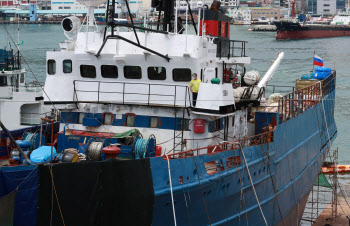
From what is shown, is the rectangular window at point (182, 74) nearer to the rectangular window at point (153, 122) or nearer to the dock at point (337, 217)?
the rectangular window at point (153, 122)

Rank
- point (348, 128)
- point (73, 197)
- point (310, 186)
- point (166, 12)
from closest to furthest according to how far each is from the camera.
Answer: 1. point (73, 197)
2. point (166, 12)
3. point (310, 186)
4. point (348, 128)

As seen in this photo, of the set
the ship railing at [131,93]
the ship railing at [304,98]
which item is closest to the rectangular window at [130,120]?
the ship railing at [131,93]

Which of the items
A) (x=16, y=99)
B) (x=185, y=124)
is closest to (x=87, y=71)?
(x=185, y=124)

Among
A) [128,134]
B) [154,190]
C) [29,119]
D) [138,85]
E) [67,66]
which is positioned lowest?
[29,119]

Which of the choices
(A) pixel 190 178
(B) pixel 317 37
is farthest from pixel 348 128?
(B) pixel 317 37

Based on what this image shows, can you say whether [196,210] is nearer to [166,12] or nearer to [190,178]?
[190,178]

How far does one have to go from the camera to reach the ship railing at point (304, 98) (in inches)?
827

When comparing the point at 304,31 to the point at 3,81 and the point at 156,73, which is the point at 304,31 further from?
the point at 156,73

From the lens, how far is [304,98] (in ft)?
81.3

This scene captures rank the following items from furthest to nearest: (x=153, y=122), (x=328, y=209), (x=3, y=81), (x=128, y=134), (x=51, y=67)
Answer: (x=3, y=81), (x=328, y=209), (x=51, y=67), (x=153, y=122), (x=128, y=134)

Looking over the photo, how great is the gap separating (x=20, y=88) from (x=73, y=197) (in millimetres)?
19694

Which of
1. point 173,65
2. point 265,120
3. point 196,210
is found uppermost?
point 173,65

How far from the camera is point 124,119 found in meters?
17.0

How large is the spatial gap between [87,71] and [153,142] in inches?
136
